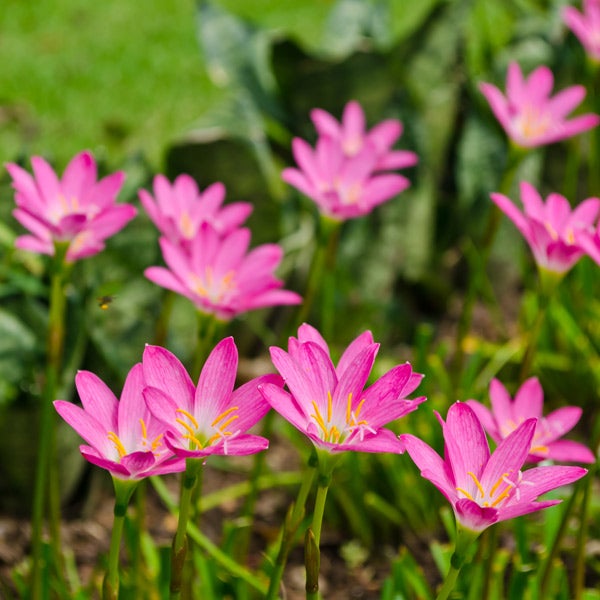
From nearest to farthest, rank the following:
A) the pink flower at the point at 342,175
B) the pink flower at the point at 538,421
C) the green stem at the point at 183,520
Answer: the green stem at the point at 183,520 → the pink flower at the point at 538,421 → the pink flower at the point at 342,175

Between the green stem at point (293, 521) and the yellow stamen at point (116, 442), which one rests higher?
the yellow stamen at point (116, 442)

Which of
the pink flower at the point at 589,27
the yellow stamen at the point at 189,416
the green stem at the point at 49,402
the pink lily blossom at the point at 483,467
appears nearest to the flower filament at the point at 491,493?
the pink lily blossom at the point at 483,467

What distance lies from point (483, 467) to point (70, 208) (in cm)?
57

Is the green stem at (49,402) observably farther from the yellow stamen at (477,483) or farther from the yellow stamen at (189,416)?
the yellow stamen at (477,483)

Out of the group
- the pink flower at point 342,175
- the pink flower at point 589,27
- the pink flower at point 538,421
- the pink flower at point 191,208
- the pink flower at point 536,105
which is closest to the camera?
the pink flower at point 538,421

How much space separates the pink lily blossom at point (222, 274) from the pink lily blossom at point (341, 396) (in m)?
0.25

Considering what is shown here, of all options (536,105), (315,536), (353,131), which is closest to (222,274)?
(315,536)

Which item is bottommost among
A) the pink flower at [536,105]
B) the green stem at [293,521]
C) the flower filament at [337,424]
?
the green stem at [293,521]

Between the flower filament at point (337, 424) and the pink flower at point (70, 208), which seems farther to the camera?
the pink flower at point (70, 208)

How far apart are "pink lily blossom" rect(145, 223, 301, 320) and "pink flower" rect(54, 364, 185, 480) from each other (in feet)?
0.76

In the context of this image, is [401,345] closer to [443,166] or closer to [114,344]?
[443,166]

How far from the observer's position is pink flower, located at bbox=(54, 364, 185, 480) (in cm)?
73

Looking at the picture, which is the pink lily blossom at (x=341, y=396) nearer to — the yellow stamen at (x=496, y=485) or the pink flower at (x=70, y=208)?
the yellow stamen at (x=496, y=485)

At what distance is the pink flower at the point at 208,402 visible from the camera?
2.45 ft
